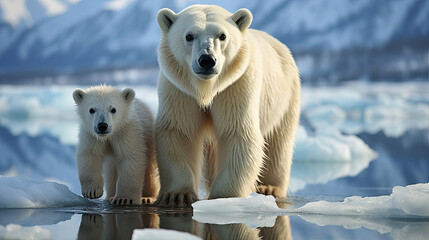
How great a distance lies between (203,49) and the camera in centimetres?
350

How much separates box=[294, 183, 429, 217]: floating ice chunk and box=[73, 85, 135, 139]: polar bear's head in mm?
1400

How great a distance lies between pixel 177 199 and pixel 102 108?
2.63 feet

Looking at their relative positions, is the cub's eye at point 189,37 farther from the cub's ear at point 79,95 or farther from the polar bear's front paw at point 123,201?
the polar bear's front paw at point 123,201

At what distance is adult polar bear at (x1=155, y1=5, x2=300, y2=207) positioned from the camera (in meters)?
3.65

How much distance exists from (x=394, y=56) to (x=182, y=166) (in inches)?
1549

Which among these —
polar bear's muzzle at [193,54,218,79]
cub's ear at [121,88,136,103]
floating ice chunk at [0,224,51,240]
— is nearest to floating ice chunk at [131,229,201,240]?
floating ice chunk at [0,224,51,240]

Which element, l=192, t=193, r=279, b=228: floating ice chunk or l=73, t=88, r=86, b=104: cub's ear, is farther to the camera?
l=73, t=88, r=86, b=104: cub's ear

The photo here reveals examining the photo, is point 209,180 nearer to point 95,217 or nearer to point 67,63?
point 95,217

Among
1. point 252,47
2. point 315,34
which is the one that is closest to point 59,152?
point 252,47

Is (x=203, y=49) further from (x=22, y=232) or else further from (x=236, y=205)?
(x=22, y=232)

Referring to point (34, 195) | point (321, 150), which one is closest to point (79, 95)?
point (34, 195)

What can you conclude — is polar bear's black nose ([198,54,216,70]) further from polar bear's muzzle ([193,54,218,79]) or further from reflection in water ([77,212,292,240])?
reflection in water ([77,212,292,240])

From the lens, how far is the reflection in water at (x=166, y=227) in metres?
2.63

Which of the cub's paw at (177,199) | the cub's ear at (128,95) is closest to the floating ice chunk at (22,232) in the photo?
the cub's paw at (177,199)
